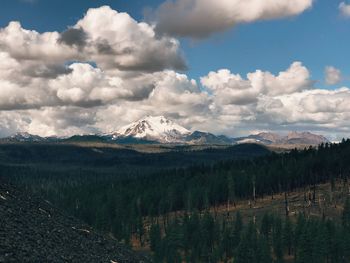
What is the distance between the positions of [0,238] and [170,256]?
89.7 m

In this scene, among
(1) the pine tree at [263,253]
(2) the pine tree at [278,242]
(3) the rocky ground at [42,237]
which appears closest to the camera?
(3) the rocky ground at [42,237]

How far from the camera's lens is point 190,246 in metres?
144

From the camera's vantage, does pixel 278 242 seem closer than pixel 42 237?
No

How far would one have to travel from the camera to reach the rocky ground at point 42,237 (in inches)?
1606

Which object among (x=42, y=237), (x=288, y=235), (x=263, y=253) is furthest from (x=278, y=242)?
(x=42, y=237)

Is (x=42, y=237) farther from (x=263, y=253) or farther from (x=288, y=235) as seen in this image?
(x=288, y=235)

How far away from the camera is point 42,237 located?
159 feet

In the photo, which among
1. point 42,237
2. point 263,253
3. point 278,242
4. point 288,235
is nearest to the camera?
point 42,237

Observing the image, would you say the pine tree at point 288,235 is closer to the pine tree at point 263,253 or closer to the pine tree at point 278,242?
the pine tree at point 278,242

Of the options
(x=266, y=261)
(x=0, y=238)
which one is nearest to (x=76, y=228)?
(x=0, y=238)

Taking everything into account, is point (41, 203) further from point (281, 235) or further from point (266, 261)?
point (281, 235)

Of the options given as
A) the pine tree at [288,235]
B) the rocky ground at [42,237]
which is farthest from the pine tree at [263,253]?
the rocky ground at [42,237]

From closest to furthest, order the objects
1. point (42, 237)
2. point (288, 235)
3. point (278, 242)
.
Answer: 1. point (42, 237)
2. point (278, 242)
3. point (288, 235)

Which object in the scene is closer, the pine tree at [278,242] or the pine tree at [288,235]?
the pine tree at [278,242]
